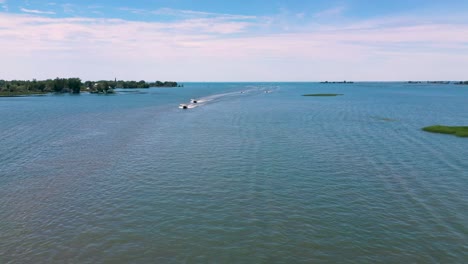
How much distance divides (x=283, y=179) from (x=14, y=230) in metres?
32.1

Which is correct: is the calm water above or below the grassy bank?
below

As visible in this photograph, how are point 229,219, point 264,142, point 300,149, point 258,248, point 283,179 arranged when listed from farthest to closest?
point 264,142
point 300,149
point 283,179
point 229,219
point 258,248

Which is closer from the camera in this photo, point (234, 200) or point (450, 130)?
point (234, 200)

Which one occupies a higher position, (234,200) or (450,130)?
(450,130)

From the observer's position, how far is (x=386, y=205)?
3988cm

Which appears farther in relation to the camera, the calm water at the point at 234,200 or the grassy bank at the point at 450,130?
the grassy bank at the point at 450,130

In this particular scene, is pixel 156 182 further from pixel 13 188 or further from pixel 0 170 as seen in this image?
pixel 0 170

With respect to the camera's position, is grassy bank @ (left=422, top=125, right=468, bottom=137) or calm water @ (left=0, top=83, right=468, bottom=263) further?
grassy bank @ (left=422, top=125, right=468, bottom=137)

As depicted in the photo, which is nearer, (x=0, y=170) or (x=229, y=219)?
(x=229, y=219)

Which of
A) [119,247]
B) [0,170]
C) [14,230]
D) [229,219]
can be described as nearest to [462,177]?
[229,219]

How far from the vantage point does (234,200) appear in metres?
41.5

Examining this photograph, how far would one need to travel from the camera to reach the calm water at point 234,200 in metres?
30.5

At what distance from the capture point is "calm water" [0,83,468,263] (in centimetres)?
3055

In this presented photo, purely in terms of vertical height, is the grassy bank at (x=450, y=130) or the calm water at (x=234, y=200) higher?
the grassy bank at (x=450, y=130)
